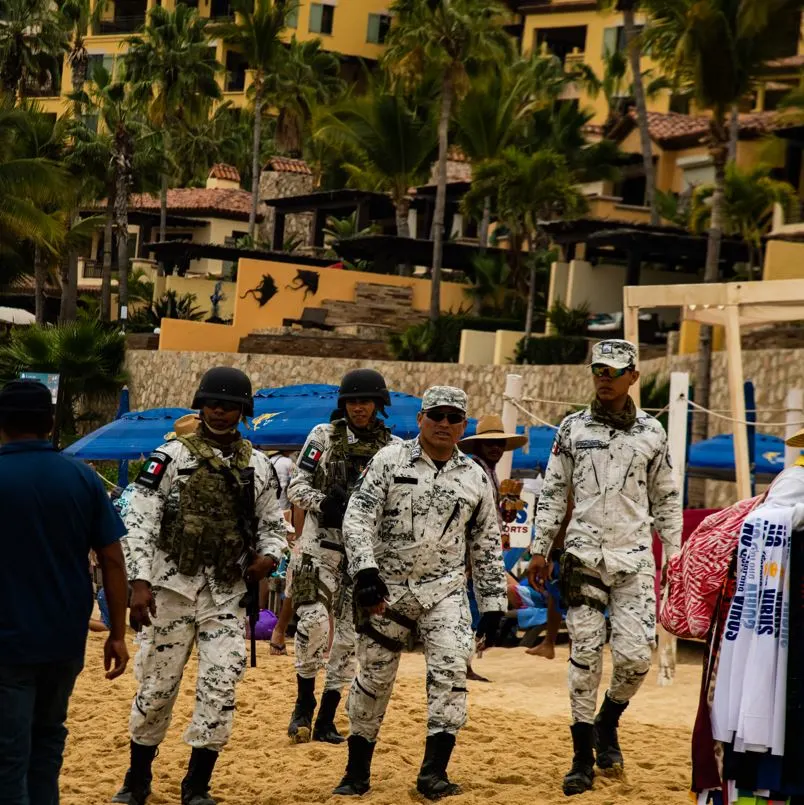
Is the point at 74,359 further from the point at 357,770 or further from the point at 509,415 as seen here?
the point at 357,770

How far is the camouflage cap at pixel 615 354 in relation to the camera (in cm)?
752

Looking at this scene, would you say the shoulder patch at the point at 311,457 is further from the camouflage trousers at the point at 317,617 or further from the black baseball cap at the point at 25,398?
the black baseball cap at the point at 25,398

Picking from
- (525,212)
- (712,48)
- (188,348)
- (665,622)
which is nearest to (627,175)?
(525,212)

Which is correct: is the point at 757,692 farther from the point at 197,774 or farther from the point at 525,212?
the point at 525,212

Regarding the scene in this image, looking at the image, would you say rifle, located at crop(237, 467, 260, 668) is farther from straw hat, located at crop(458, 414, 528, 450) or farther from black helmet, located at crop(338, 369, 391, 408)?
straw hat, located at crop(458, 414, 528, 450)

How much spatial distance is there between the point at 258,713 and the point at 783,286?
5.03 m

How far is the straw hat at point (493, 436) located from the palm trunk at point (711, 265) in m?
9.93

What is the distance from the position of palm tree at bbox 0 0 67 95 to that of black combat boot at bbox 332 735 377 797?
4815cm

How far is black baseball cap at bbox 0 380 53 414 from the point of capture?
18.1ft

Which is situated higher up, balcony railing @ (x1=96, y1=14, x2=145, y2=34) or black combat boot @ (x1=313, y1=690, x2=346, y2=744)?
balcony railing @ (x1=96, y1=14, x2=145, y2=34)

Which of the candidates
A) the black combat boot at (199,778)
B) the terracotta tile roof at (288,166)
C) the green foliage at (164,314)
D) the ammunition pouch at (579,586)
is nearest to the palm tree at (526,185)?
the green foliage at (164,314)

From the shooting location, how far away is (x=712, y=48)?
1034 inches

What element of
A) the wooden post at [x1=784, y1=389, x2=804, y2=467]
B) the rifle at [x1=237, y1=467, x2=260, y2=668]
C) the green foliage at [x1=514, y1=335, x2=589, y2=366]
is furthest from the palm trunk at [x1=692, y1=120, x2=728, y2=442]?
the rifle at [x1=237, y1=467, x2=260, y2=668]

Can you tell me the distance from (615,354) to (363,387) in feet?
4.98
